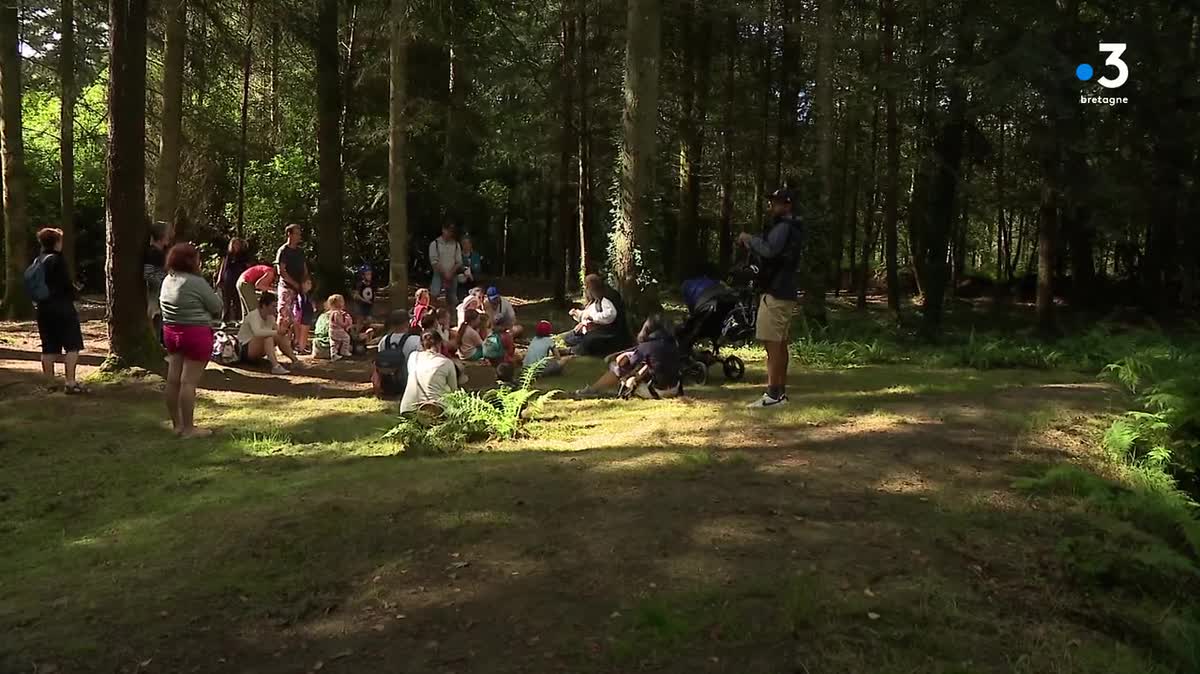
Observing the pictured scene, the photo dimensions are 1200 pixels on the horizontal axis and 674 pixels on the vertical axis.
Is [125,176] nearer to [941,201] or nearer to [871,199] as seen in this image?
[941,201]

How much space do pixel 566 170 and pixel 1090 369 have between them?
34.0ft

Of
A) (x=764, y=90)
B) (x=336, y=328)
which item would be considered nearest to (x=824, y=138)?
(x=336, y=328)

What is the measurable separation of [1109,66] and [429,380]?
14.2m

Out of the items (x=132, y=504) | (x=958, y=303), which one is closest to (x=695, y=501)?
(x=132, y=504)

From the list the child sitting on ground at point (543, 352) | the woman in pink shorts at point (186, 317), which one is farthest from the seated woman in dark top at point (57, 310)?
the child sitting on ground at point (543, 352)

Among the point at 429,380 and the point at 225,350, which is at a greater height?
the point at 225,350

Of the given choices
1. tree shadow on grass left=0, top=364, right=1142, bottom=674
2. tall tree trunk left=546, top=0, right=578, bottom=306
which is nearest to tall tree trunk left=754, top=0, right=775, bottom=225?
tall tree trunk left=546, top=0, right=578, bottom=306

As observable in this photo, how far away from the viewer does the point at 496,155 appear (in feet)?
81.1

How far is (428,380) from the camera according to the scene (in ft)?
26.1

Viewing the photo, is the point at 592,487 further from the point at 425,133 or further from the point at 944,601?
the point at 425,133

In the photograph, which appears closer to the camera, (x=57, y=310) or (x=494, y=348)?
(x=57, y=310)

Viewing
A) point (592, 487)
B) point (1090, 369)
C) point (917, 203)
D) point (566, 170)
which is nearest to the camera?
point (592, 487)

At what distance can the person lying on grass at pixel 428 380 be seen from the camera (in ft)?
26.1

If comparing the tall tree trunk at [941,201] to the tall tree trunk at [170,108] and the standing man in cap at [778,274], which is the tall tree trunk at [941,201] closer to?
the standing man in cap at [778,274]
